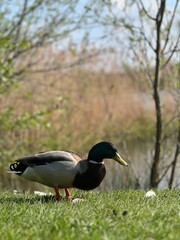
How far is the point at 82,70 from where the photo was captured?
1435 centimetres

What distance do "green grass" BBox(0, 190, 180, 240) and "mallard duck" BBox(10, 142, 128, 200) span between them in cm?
18

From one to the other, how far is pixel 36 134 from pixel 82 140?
167 centimetres

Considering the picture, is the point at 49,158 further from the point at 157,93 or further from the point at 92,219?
the point at 157,93

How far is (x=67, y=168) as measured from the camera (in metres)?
5.45

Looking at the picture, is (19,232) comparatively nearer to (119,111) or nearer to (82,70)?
(82,70)

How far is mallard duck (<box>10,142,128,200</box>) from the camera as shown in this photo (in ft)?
18.0

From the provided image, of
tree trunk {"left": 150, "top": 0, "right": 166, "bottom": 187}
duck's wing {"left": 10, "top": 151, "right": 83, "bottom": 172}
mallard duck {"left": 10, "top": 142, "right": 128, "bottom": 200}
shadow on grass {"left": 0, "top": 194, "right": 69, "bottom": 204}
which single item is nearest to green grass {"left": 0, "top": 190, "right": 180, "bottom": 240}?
shadow on grass {"left": 0, "top": 194, "right": 69, "bottom": 204}

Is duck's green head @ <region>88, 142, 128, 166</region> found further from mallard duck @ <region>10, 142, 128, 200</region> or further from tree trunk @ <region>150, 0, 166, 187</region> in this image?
tree trunk @ <region>150, 0, 166, 187</region>

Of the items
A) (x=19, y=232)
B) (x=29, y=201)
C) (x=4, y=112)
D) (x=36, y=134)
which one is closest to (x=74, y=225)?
(x=19, y=232)

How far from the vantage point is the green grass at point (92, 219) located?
3818mm

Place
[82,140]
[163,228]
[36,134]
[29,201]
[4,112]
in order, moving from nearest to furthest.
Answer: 1. [163,228]
2. [29,201]
3. [4,112]
4. [36,134]
5. [82,140]

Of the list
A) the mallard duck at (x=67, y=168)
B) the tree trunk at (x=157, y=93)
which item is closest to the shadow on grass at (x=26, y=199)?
the mallard duck at (x=67, y=168)

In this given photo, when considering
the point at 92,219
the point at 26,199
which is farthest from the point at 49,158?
the point at 92,219

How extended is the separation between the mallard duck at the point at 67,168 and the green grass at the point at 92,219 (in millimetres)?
183
